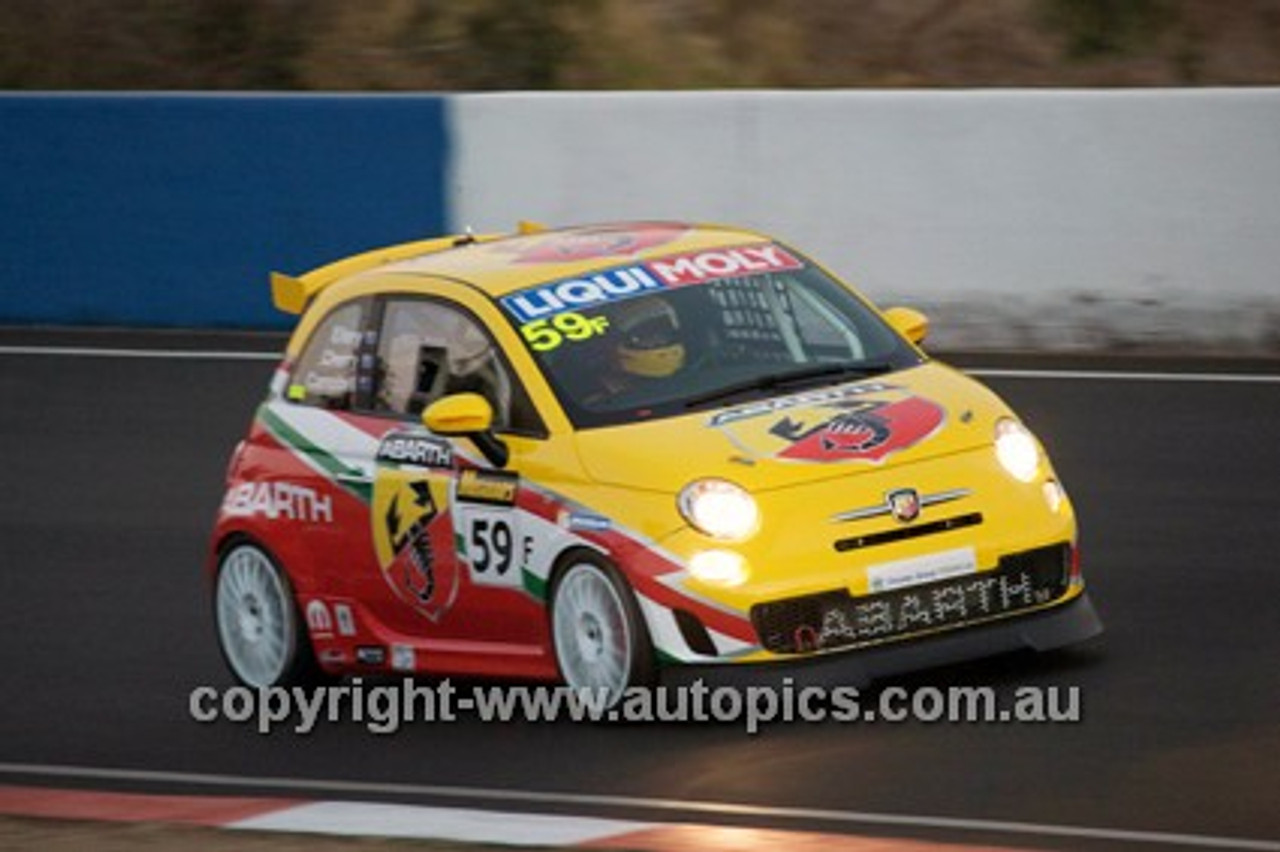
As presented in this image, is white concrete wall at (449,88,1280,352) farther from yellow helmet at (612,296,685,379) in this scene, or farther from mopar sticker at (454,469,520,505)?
mopar sticker at (454,469,520,505)

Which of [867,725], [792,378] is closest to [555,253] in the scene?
[792,378]

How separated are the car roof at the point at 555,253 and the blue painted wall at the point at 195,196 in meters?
7.20

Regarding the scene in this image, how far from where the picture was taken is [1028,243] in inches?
634

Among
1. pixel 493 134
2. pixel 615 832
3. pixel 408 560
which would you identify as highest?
pixel 493 134

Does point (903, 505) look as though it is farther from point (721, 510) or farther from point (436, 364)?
point (436, 364)

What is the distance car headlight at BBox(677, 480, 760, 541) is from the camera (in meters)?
8.94

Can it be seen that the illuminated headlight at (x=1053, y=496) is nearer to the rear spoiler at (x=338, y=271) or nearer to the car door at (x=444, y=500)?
the car door at (x=444, y=500)

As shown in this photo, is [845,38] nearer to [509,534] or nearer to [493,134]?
[493,134]

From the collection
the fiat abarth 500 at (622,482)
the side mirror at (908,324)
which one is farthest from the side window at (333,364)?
the side mirror at (908,324)

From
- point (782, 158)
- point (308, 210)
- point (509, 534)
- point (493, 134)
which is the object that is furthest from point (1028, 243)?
point (509, 534)

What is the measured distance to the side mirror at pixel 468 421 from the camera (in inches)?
371

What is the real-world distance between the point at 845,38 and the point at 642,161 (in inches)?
275

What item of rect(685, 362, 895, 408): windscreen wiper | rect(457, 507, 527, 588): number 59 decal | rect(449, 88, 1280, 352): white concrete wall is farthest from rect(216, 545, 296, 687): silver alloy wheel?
rect(449, 88, 1280, 352): white concrete wall

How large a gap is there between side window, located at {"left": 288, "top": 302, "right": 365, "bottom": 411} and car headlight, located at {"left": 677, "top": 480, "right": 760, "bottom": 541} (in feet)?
5.61
